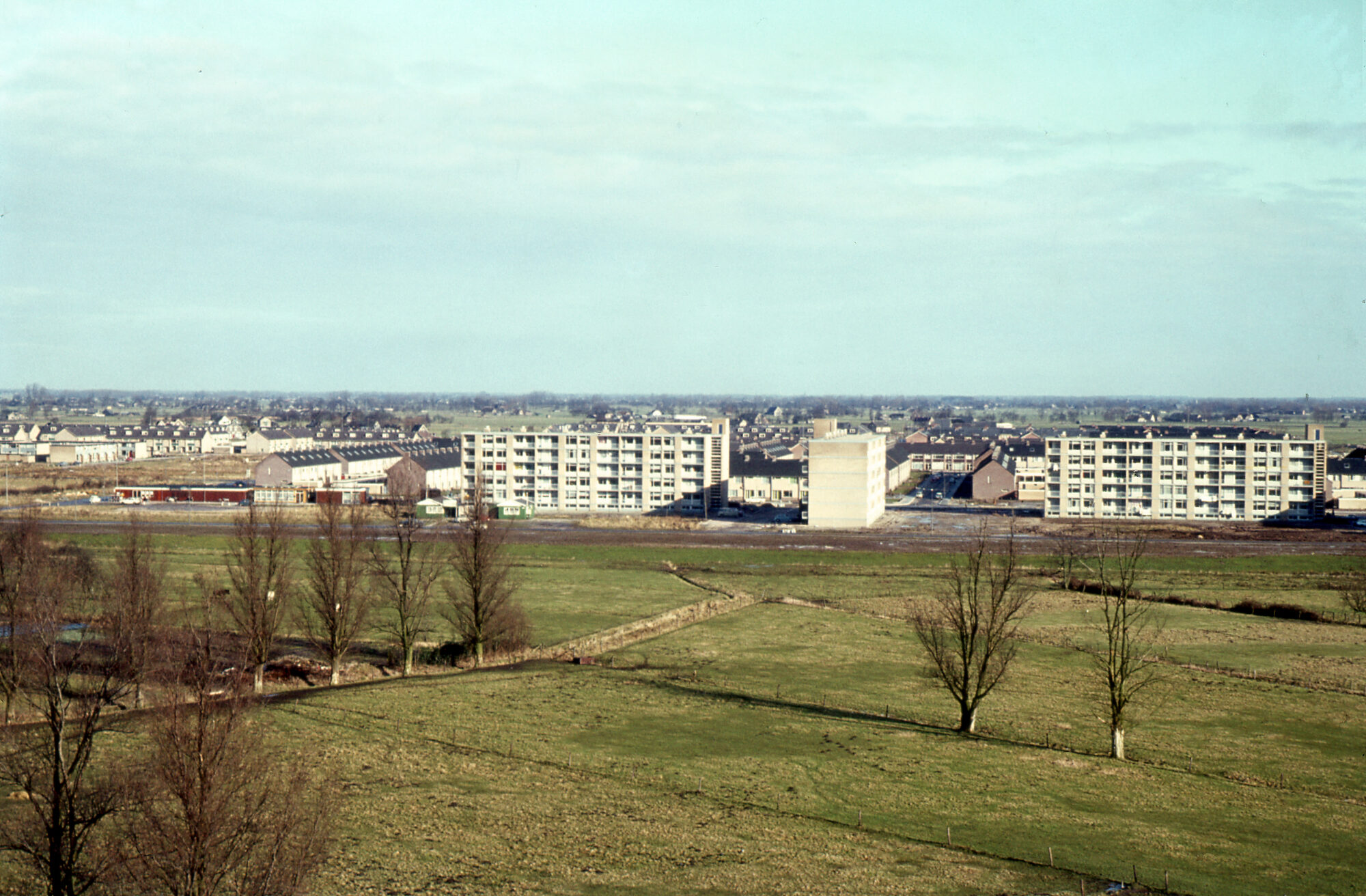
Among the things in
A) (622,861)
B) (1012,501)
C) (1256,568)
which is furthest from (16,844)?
(1012,501)

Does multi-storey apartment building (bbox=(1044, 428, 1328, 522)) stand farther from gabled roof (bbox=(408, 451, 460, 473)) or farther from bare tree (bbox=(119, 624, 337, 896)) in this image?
bare tree (bbox=(119, 624, 337, 896))

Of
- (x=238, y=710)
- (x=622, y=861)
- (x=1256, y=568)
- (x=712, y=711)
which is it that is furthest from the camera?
(x=1256, y=568)

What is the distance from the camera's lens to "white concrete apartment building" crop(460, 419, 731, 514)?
107 meters

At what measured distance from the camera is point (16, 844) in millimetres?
19328

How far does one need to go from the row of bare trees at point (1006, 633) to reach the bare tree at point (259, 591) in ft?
72.7

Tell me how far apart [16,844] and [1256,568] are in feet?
231

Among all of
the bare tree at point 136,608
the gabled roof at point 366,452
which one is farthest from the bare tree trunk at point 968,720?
the gabled roof at point 366,452

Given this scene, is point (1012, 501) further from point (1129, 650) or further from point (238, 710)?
point (238, 710)

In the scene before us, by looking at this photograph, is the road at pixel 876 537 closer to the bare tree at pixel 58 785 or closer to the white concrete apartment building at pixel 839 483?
the white concrete apartment building at pixel 839 483

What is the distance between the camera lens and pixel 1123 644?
3316 centimetres

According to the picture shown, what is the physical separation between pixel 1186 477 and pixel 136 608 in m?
87.8

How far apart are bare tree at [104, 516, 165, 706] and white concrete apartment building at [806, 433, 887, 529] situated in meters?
60.3

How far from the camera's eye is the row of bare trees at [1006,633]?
34.8m

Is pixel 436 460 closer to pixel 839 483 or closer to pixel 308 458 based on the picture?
pixel 308 458
